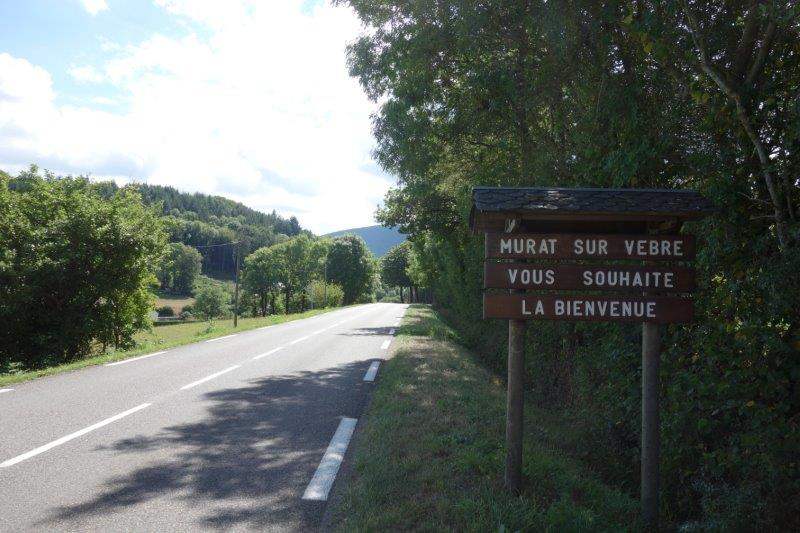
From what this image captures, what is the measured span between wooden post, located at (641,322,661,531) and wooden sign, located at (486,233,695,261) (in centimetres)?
60

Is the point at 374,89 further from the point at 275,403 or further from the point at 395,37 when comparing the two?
the point at 275,403

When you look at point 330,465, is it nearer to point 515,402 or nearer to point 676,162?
point 515,402

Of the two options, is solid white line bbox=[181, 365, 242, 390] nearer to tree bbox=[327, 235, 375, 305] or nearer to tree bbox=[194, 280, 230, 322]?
tree bbox=[194, 280, 230, 322]

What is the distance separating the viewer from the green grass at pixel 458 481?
3.83m

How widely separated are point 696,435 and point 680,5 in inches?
151

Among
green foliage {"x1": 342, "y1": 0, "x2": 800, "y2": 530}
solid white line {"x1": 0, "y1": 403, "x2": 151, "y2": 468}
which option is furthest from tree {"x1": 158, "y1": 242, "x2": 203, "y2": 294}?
green foliage {"x1": 342, "y1": 0, "x2": 800, "y2": 530}

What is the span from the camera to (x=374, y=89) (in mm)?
11508

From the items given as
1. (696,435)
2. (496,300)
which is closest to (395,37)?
(496,300)

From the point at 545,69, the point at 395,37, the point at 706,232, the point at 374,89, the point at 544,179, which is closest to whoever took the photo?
the point at 706,232

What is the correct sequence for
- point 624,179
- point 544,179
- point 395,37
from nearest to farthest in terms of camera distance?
point 624,179
point 544,179
point 395,37

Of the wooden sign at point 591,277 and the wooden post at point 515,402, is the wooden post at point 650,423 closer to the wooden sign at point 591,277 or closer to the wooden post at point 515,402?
the wooden sign at point 591,277

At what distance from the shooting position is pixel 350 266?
296 ft

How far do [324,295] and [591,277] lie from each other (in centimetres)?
6802

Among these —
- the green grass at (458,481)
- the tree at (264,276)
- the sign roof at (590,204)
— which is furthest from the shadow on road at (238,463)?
the tree at (264,276)
